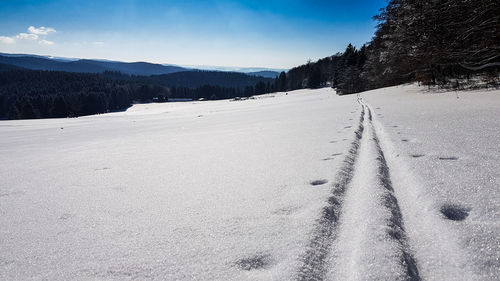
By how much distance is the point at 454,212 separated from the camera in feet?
4.33

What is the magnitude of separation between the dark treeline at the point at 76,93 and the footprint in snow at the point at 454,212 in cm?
8385

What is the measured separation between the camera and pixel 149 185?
7.21ft

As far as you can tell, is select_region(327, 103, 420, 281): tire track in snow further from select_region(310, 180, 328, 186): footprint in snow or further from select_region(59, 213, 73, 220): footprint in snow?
select_region(59, 213, 73, 220): footprint in snow

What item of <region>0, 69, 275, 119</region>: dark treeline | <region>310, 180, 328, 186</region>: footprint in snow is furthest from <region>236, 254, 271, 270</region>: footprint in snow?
<region>0, 69, 275, 119</region>: dark treeline

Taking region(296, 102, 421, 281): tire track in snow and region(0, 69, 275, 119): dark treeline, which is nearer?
region(296, 102, 421, 281): tire track in snow

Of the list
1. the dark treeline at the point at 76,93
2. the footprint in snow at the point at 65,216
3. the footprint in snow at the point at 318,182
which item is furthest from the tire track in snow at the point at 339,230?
the dark treeline at the point at 76,93

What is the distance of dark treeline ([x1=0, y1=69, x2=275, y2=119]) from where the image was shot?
68.1m

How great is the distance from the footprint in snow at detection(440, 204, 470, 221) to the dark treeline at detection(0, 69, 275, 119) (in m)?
83.8

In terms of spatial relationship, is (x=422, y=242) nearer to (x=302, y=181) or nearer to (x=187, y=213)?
(x=302, y=181)

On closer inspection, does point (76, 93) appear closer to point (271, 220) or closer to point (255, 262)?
point (271, 220)

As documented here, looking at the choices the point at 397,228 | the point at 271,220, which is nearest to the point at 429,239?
the point at 397,228

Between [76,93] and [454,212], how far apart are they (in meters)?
113

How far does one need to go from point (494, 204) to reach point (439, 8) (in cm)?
1317

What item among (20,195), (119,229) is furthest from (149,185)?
(20,195)
